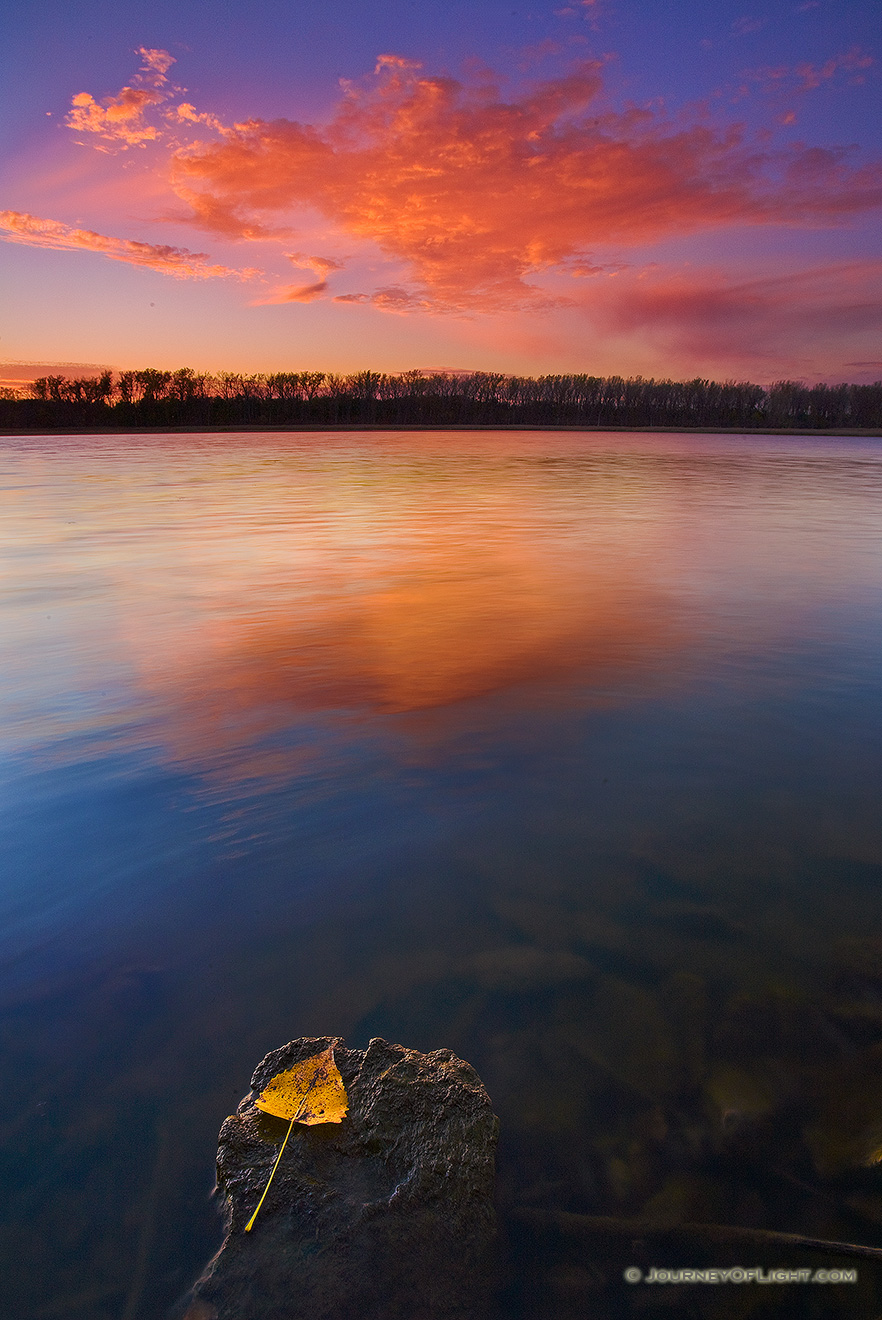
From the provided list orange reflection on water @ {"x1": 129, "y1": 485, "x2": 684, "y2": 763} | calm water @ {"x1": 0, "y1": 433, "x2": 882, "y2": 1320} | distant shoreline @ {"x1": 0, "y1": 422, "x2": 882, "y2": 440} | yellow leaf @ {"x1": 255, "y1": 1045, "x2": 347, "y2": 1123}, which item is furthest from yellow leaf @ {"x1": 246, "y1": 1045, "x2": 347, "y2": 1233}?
distant shoreline @ {"x1": 0, "y1": 422, "x2": 882, "y2": 440}

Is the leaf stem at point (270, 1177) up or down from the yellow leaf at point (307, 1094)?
down

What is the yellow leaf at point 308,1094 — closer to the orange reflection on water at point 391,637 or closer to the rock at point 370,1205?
the rock at point 370,1205

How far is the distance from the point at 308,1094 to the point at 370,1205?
1.07 ft

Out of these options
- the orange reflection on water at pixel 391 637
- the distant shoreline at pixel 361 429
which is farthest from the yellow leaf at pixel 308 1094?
the distant shoreline at pixel 361 429

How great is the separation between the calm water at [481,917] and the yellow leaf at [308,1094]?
0.22m

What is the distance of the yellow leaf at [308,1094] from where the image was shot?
1.84 metres

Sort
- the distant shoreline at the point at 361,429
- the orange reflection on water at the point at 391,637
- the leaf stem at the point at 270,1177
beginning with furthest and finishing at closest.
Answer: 1. the distant shoreline at the point at 361,429
2. the orange reflection on water at the point at 391,637
3. the leaf stem at the point at 270,1177

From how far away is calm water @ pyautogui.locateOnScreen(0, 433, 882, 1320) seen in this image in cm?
177

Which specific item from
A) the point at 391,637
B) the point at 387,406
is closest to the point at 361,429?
the point at 387,406

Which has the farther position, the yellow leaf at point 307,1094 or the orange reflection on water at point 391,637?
the orange reflection on water at point 391,637

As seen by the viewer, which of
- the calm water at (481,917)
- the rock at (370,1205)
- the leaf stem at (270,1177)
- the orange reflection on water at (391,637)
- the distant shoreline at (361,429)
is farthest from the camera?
the distant shoreline at (361,429)

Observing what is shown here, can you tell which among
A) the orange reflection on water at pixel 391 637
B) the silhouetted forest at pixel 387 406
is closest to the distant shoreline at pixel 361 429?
the silhouetted forest at pixel 387 406

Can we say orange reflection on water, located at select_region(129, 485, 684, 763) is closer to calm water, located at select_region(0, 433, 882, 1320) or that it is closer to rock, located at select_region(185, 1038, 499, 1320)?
calm water, located at select_region(0, 433, 882, 1320)

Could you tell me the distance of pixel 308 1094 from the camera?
6.23 ft
